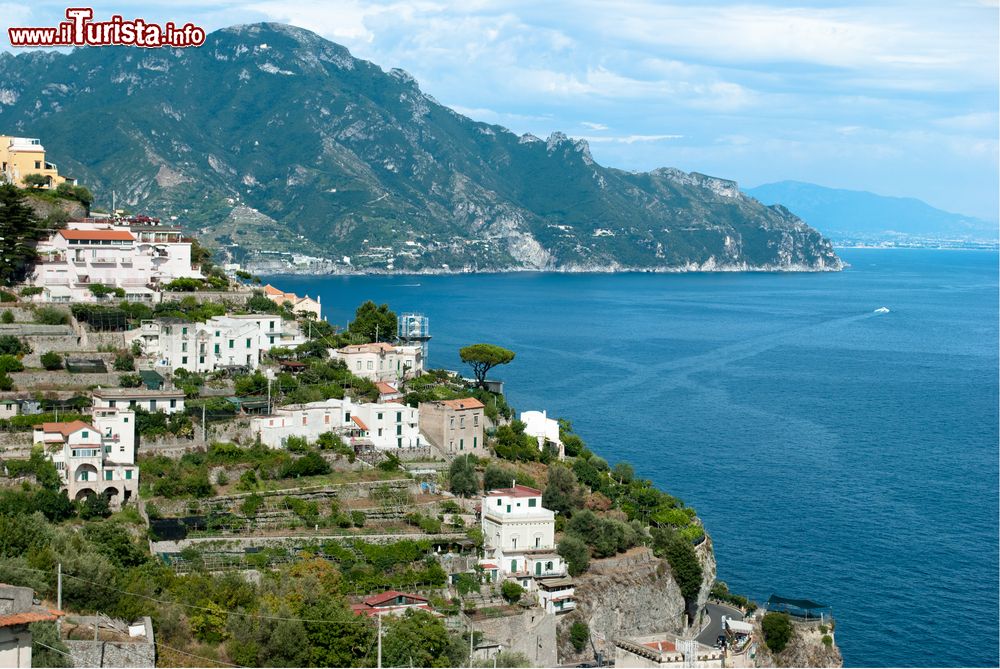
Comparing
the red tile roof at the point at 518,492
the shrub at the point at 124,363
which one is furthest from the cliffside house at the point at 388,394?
the shrub at the point at 124,363

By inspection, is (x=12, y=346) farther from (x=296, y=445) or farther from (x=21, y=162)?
(x=21, y=162)

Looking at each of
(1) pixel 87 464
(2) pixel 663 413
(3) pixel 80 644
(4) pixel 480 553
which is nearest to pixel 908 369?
(2) pixel 663 413

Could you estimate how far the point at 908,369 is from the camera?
3789 inches

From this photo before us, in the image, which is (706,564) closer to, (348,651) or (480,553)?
(480,553)

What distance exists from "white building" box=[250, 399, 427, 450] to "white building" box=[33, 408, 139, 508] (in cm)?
479

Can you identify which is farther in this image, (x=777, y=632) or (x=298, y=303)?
(x=298, y=303)

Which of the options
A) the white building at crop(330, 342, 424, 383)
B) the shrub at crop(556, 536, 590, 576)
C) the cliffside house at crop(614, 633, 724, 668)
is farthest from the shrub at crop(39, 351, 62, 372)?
the cliffside house at crop(614, 633, 724, 668)

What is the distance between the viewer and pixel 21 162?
182 ft

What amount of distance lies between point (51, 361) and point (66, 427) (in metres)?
6.22

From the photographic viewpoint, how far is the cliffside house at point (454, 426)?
1660 inches

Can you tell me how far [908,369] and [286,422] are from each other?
228 feet

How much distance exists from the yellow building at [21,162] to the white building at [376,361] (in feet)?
57.0

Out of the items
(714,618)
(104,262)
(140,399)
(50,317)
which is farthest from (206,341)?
(714,618)

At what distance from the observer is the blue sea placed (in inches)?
1753
